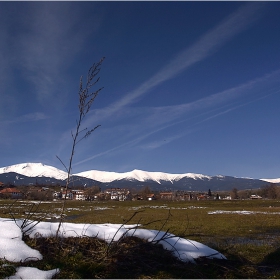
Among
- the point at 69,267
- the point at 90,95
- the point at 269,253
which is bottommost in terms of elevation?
the point at 269,253

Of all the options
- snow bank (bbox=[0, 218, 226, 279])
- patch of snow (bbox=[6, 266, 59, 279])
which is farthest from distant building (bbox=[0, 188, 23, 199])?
patch of snow (bbox=[6, 266, 59, 279])

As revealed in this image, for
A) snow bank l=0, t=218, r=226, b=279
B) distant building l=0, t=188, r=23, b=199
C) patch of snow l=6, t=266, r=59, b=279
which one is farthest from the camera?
distant building l=0, t=188, r=23, b=199

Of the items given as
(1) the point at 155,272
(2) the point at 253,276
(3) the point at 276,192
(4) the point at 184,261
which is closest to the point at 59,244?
(1) the point at 155,272

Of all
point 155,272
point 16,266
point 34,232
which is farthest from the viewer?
point 34,232

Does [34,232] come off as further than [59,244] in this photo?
Yes

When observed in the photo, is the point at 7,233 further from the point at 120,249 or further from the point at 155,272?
the point at 155,272

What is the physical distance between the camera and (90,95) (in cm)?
686

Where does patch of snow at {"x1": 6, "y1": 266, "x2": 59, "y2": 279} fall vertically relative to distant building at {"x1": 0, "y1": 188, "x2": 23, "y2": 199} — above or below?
below

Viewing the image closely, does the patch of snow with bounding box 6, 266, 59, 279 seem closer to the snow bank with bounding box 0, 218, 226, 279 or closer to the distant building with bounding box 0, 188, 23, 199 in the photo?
the snow bank with bounding box 0, 218, 226, 279

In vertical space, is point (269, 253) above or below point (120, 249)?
below

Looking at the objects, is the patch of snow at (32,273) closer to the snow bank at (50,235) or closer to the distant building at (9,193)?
the snow bank at (50,235)

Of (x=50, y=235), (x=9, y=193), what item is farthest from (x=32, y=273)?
(x=9, y=193)

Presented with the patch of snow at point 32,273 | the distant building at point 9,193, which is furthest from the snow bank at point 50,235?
the distant building at point 9,193

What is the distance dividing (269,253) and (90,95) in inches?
312
